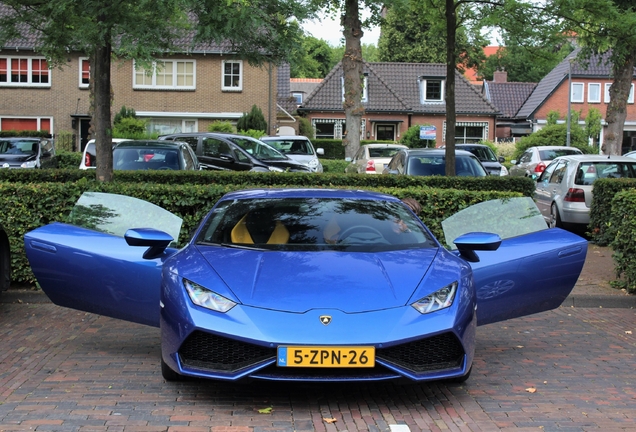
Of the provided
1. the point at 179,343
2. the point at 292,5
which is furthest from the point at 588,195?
the point at 179,343

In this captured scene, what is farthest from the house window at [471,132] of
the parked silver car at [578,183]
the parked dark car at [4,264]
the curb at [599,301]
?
the parked dark car at [4,264]

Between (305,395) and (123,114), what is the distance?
34654 mm

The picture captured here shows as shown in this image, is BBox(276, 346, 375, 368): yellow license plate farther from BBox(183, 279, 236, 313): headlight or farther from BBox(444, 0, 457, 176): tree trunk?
BBox(444, 0, 457, 176): tree trunk

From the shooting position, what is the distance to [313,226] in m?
5.81

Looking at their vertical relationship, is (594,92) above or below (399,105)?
above

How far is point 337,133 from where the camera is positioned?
52500 millimetres

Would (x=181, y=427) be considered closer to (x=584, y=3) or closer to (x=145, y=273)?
(x=145, y=273)

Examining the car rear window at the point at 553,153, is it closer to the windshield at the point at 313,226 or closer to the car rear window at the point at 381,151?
the car rear window at the point at 381,151

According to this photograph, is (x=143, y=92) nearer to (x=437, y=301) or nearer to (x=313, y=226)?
(x=313, y=226)

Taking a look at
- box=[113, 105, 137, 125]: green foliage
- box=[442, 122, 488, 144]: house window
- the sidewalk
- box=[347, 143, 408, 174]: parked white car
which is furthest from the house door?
the sidewalk

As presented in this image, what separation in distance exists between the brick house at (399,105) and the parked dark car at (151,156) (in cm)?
3537

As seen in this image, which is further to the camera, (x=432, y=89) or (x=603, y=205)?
(x=432, y=89)

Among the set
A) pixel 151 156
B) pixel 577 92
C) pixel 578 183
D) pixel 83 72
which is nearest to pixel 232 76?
pixel 83 72

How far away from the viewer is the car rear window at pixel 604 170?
1479 centimetres
